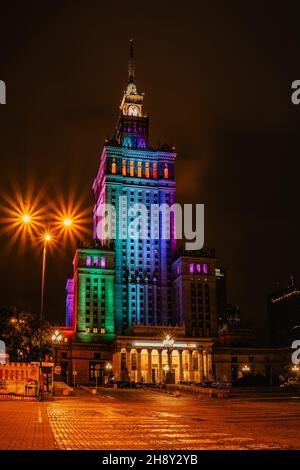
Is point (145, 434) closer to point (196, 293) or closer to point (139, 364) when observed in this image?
point (139, 364)

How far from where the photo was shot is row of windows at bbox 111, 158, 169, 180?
160 meters

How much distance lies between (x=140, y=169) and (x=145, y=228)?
1984 cm

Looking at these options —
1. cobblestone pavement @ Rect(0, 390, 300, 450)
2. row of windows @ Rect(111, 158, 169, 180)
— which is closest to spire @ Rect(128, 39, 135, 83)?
row of windows @ Rect(111, 158, 169, 180)

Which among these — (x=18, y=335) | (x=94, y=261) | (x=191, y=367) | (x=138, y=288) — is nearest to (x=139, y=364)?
(x=191, y=367)

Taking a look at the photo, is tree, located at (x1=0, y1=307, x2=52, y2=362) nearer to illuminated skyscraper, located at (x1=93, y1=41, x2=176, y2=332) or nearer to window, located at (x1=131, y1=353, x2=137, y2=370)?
window, located at (x1=131, y1=353, x2=137, y2=370)

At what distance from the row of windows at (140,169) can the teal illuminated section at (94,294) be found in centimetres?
2785

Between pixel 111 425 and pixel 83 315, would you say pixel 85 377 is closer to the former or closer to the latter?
pixel 83 315

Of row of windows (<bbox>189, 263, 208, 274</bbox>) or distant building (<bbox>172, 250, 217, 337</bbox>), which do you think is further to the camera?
row of windows (<bbox>189, 263, 208, 274</bbox>)

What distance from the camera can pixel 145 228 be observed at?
6058 inches

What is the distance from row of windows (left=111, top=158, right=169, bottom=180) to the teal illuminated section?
27.8m

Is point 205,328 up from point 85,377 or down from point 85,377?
up

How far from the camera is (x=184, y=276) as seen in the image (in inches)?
5733

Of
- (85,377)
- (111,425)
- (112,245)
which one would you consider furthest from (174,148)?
(111,425)

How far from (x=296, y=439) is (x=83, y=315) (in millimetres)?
125094
